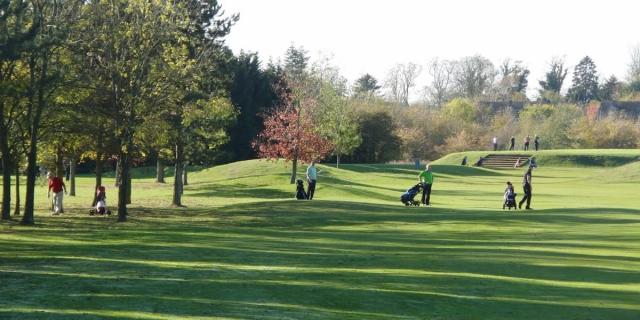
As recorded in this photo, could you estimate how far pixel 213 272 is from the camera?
18.5 metres

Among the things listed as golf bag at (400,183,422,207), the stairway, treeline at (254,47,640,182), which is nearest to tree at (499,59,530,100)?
treeline at (254,47,640,182)

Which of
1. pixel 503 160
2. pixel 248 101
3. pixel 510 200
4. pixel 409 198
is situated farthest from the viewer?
pixel 503 160

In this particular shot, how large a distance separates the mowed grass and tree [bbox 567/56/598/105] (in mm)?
132057

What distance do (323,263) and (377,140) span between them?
7334 cm

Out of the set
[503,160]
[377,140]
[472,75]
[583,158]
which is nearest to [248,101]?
[377,140]

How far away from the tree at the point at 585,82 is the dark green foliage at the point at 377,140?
78.7m

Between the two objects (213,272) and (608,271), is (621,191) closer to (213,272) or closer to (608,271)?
(608,271)

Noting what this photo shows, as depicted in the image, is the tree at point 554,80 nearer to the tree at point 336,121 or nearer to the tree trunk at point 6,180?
the tree at point 336,121

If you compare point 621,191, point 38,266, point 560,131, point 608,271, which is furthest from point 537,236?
point 560,131

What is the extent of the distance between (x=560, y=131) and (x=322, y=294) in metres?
101

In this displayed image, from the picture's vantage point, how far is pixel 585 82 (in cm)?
16788

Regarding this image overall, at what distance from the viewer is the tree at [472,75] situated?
158500mm

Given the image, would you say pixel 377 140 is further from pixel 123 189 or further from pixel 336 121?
pixel 123 189

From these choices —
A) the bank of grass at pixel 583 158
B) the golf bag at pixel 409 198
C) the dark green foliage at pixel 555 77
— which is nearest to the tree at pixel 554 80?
the dark green foliage at pixel 555 77
